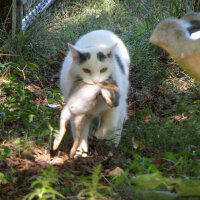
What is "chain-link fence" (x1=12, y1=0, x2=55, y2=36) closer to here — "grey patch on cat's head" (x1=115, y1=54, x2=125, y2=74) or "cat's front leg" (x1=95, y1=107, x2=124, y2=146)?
"grey patch on cat's head" (x1=115, y1=54, x2=125, y2=74)

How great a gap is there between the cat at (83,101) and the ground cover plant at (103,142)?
0.22 m

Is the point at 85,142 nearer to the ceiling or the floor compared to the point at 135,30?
nearer to the floor

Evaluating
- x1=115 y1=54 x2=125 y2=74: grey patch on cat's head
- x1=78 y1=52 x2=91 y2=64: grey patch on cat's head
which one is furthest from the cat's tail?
x1=115 y1=54 x2=125 y2=74: grey patch on cat's head

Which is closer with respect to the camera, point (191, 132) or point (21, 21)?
point (191, 132)

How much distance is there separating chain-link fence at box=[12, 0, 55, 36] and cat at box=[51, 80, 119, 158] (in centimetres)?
279

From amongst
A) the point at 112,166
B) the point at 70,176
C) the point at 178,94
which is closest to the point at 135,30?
the point at 178,94

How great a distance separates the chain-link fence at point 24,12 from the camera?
20.4 feet

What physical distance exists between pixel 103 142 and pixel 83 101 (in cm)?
73

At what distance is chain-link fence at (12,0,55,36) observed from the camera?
6.21m

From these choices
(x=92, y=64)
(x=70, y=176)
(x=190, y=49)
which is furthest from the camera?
(x=92, y=64)

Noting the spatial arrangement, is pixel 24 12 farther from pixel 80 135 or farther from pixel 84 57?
pixel 80 135

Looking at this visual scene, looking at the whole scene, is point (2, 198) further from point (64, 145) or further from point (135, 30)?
point (135, 30)

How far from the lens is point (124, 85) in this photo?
15.2 feet

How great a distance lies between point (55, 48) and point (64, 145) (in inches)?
127
